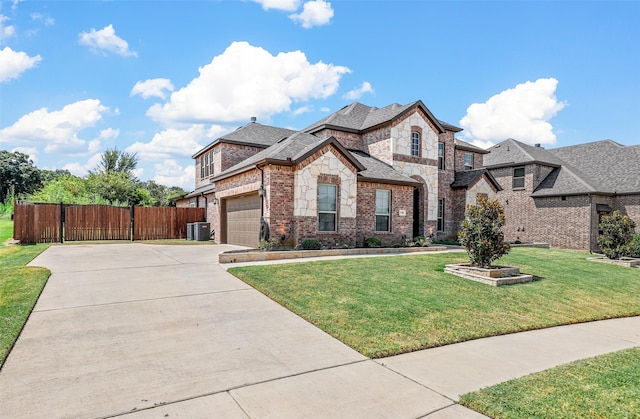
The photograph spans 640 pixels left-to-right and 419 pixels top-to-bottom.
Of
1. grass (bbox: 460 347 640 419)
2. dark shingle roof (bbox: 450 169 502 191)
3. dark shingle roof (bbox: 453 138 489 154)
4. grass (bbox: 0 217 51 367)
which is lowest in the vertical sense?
grass (bbox: 460 347 640 419)

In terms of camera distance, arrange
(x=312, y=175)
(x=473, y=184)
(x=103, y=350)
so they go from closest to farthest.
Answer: (x=103, y=350), (x=312, y=175), (x=473, y=184)

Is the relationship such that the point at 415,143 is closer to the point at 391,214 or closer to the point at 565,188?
the point at 391,214

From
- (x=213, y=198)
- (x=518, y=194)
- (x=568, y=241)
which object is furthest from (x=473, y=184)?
(x=213, y=198)

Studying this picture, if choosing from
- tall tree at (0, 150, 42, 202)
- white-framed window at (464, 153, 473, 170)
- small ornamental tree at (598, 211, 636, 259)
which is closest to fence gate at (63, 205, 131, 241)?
white-framed window at (464, 153, 473, 170)

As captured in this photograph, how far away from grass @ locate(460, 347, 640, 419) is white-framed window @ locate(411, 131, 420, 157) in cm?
1556

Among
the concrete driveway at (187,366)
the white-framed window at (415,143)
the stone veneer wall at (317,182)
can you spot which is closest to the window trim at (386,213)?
the stone veneer wall at (317,182)

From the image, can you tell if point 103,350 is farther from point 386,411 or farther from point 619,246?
point 619,246

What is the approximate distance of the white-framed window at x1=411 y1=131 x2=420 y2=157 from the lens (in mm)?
19312

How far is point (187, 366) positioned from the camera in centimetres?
422

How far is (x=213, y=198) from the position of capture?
21.4 m

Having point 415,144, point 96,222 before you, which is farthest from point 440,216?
point 96,222

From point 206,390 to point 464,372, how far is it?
2946mm

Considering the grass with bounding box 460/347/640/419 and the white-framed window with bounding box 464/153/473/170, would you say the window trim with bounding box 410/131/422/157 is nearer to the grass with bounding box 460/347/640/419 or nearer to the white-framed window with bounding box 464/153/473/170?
the white-framed window with bounding box 464/153/473/170

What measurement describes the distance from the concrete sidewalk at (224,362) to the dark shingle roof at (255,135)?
648 inches
